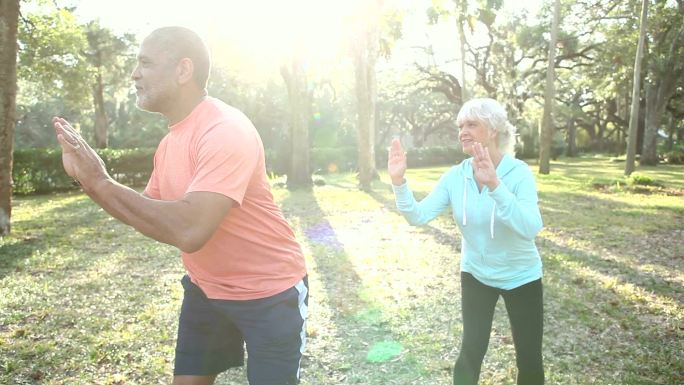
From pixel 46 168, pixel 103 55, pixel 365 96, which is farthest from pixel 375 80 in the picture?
pixel 103 55

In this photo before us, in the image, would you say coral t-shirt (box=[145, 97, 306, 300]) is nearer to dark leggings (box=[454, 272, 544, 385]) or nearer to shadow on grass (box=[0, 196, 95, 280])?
dark leggings (box=[454, 272, 544, 385])

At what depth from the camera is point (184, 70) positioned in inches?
93.1

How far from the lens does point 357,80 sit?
21281 millimetres

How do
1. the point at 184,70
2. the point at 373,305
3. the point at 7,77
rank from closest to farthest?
the point at 184,70
the point at 373,305
the point at 7,77

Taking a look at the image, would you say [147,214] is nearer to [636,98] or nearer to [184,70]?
[184,70]

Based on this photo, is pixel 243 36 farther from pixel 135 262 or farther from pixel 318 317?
pixel 318 317

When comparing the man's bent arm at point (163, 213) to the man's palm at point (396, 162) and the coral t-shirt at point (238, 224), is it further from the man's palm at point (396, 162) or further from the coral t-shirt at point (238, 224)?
the man's palm at point (396, 162)

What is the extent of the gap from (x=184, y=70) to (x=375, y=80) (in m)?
21.2

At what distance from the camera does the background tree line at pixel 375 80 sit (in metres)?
Result: 20.6

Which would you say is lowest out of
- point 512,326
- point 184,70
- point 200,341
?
point 512,326

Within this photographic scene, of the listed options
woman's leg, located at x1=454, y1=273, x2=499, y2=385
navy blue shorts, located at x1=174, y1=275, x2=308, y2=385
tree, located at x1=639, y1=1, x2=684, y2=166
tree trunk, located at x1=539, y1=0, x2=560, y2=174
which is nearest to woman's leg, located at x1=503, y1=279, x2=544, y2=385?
woman's leg, located at x1=454, y1=273, x2=499, y2=385

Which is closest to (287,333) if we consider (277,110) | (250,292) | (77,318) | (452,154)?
(250,292)

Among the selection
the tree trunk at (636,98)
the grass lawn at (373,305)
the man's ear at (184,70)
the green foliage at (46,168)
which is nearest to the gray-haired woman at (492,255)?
the grass lawn at (373,305)

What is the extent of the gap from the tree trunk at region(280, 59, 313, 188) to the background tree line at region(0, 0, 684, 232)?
5cm
